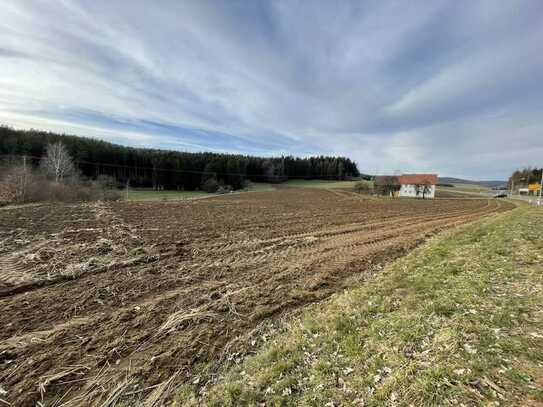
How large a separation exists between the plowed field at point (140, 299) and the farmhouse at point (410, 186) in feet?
169

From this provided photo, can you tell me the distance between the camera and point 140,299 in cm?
499

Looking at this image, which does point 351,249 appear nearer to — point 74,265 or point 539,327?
point 539,327

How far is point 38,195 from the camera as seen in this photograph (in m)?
22.3

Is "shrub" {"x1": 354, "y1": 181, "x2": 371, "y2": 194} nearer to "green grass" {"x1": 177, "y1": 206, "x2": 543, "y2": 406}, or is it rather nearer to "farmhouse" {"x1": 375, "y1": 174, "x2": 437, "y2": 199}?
"farmhouse" {"x1": 375, "y1": 174, "x2": 437, "y2": 199}

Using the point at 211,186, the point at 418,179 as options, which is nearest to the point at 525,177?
the point at 418,179

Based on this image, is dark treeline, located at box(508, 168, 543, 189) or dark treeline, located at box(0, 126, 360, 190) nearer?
dark treeline, located at box(0, 126, 360, 190)

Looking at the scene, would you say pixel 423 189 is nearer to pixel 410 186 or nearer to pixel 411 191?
pixel 411 191

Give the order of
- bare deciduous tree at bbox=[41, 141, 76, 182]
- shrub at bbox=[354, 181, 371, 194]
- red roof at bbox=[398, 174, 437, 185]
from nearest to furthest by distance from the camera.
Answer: bare deciduous tree at bbox=[41, 141, 76, 182], red roof at bbox=[398, 174, 437, 185], shrub at bbox=[354, 181, 371, 194]

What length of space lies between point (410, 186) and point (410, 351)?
6685 centimetres

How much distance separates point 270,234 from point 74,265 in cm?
741

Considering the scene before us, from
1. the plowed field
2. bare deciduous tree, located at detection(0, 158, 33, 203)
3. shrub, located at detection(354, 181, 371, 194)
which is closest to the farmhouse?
shrub, located at detection(354, 181, 371, 194)

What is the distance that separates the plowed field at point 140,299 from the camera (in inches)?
122

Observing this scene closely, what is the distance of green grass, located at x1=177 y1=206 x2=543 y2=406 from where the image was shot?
2.49 m

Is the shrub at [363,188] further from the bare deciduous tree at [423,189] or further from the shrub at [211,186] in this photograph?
the shrub at [211,186]
